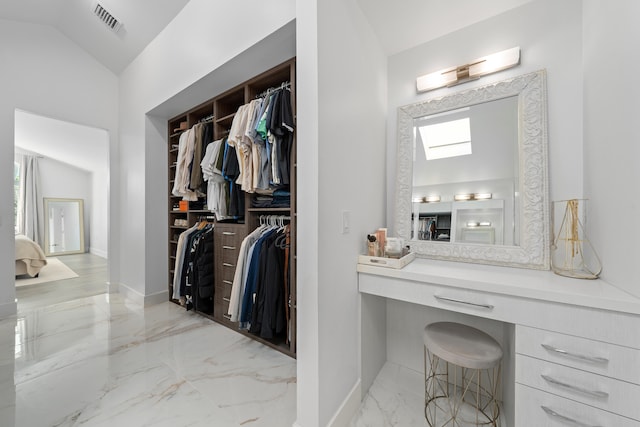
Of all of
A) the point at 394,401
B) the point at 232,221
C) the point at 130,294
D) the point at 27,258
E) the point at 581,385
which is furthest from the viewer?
the point at 27,258

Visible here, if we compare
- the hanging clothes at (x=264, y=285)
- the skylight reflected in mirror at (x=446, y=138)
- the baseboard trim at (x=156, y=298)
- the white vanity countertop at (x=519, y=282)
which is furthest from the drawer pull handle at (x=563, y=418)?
the baseboard trim at (x=156, y=298)

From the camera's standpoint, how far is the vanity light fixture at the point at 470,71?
143 cm

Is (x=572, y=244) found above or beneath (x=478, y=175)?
beneath

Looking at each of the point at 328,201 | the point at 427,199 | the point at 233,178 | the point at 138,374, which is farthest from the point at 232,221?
the point at 427,199

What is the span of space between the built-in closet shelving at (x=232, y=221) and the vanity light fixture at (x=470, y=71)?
3.21 feet

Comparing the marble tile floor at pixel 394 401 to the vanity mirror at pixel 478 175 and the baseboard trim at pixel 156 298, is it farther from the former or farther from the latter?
the baseboard trim at pixel 156 298

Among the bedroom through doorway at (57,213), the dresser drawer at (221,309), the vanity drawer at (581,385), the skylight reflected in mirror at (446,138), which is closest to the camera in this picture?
the vanity drawer at (581,385)

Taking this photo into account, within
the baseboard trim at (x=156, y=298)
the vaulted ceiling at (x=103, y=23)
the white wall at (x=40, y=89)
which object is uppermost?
the vaulted ceiling at (x=103, y=23)

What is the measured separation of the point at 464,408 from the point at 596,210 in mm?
1271

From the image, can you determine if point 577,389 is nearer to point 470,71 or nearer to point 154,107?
point 470,71

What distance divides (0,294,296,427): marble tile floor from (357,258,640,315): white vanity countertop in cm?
106

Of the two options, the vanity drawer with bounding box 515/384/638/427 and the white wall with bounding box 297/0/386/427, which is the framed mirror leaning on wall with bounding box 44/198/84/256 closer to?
the white wall with bounding box 297/0/386/427

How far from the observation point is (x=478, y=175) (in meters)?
1.53

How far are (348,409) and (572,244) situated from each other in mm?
1435
